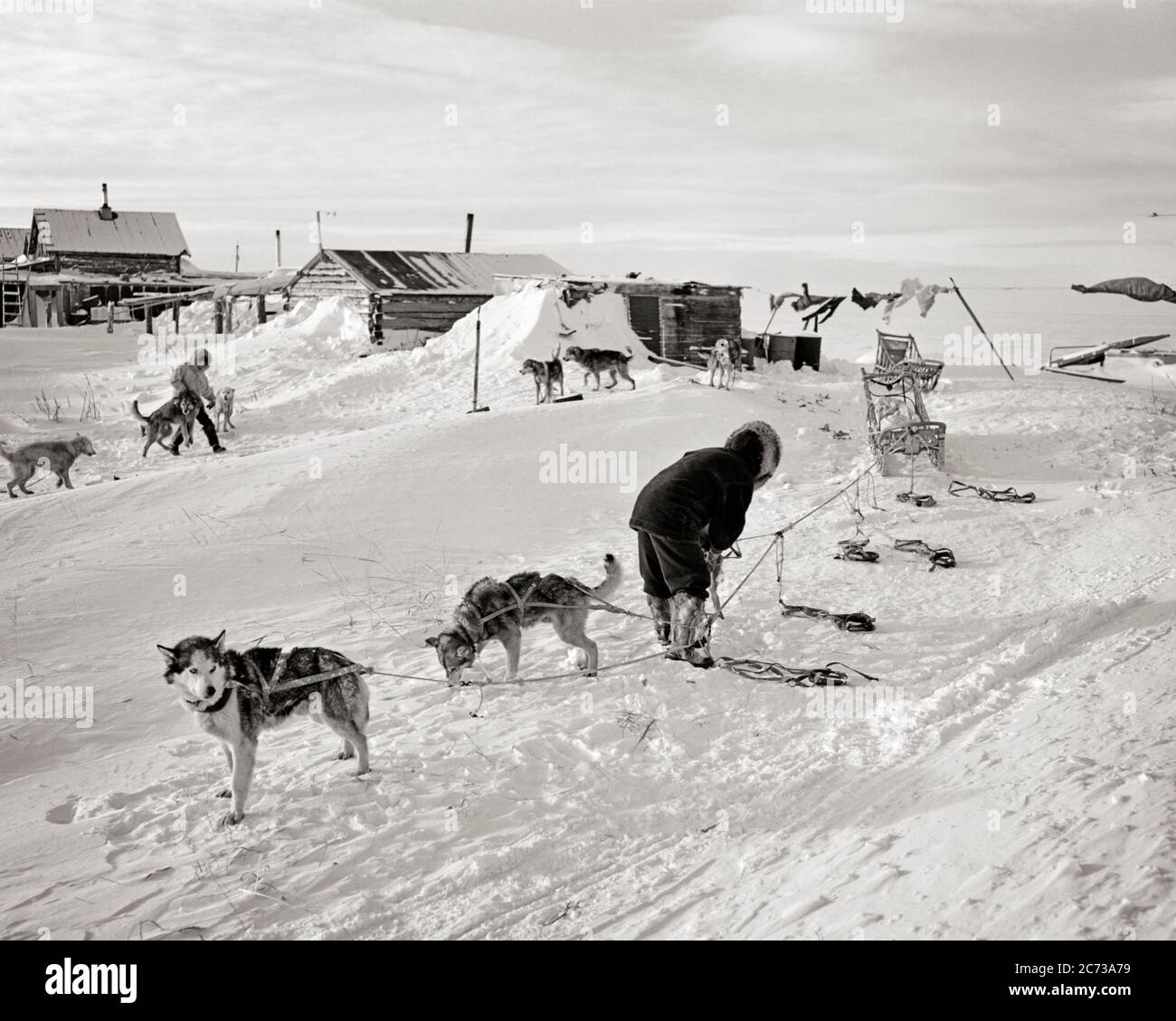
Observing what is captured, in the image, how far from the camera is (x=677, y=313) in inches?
961

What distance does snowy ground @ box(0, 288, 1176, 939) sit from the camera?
3865mm

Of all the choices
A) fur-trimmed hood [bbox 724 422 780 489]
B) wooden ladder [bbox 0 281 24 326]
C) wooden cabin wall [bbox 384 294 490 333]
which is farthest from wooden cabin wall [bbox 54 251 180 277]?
fur-trimmed hood [bbox 724 422 780 489]

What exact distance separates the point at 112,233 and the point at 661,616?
4707 centimetres

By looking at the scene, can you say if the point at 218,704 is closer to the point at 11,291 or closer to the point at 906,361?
the point at 906,361

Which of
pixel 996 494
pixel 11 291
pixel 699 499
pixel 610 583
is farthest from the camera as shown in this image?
pixel 11 291

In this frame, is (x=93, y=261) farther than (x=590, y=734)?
Yes

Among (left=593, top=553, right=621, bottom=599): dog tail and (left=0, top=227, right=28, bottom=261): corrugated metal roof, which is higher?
(left=0, top=227, right=28, bottom=261): corrugated metal roof

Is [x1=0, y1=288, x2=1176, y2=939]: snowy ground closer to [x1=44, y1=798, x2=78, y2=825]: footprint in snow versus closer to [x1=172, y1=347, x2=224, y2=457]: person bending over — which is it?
[x1=44, y1=798, x2=78, y2=825]: footprint in snow

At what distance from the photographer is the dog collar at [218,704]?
4680 millimetres

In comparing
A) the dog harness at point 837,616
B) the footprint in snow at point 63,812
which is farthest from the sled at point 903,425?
the footprint in snow at point 63,812

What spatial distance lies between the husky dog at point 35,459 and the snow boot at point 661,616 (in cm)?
999

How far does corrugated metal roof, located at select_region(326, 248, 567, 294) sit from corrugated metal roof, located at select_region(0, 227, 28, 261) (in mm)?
32848

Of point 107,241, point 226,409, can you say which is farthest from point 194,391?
point 107,241

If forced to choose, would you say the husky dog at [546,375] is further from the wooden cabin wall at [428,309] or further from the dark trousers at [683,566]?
the dark trousers at [683,566]
